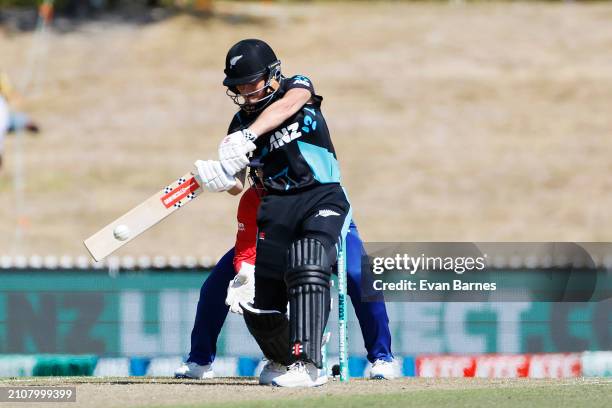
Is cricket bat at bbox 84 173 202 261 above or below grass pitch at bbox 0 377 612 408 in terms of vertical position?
above

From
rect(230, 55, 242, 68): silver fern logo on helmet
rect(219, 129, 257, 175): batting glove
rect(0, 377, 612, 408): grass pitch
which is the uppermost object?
rect(230, 55, 242, 68): silver fern logo on helmet

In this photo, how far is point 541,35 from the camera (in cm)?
3659

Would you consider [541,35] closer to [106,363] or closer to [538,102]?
[538,102]

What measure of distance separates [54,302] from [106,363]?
2.52 feet

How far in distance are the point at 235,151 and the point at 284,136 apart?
0.37 m

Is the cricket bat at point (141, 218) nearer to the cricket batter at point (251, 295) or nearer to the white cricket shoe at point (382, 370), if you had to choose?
the cricket batter at point (251, 295)

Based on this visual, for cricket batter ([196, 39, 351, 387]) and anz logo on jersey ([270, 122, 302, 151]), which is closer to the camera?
cricket batter ([196, 39, 351, 387])

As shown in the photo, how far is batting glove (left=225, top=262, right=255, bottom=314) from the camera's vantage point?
7281 mm

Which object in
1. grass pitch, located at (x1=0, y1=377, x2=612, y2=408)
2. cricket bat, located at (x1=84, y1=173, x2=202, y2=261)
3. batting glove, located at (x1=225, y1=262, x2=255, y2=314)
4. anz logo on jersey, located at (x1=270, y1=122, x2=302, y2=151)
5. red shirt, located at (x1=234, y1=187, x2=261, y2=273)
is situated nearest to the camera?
grass pitch, located at (x1=0, y1=377, x2=612, y2=408)

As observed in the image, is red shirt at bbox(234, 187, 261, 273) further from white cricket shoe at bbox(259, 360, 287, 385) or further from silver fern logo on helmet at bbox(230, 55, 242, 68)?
silver fern logo on helmet at bbox(230, 55, 242, 68)

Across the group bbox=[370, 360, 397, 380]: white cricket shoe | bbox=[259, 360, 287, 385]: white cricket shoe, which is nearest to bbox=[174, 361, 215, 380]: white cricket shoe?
bbox=[259, 360, 287, 385]: white cricket shoe

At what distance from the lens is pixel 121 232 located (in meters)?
6.95

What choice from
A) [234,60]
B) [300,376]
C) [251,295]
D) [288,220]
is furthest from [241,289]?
[234,60]

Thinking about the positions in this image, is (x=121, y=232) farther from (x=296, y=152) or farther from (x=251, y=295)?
(x=296, y=152)
